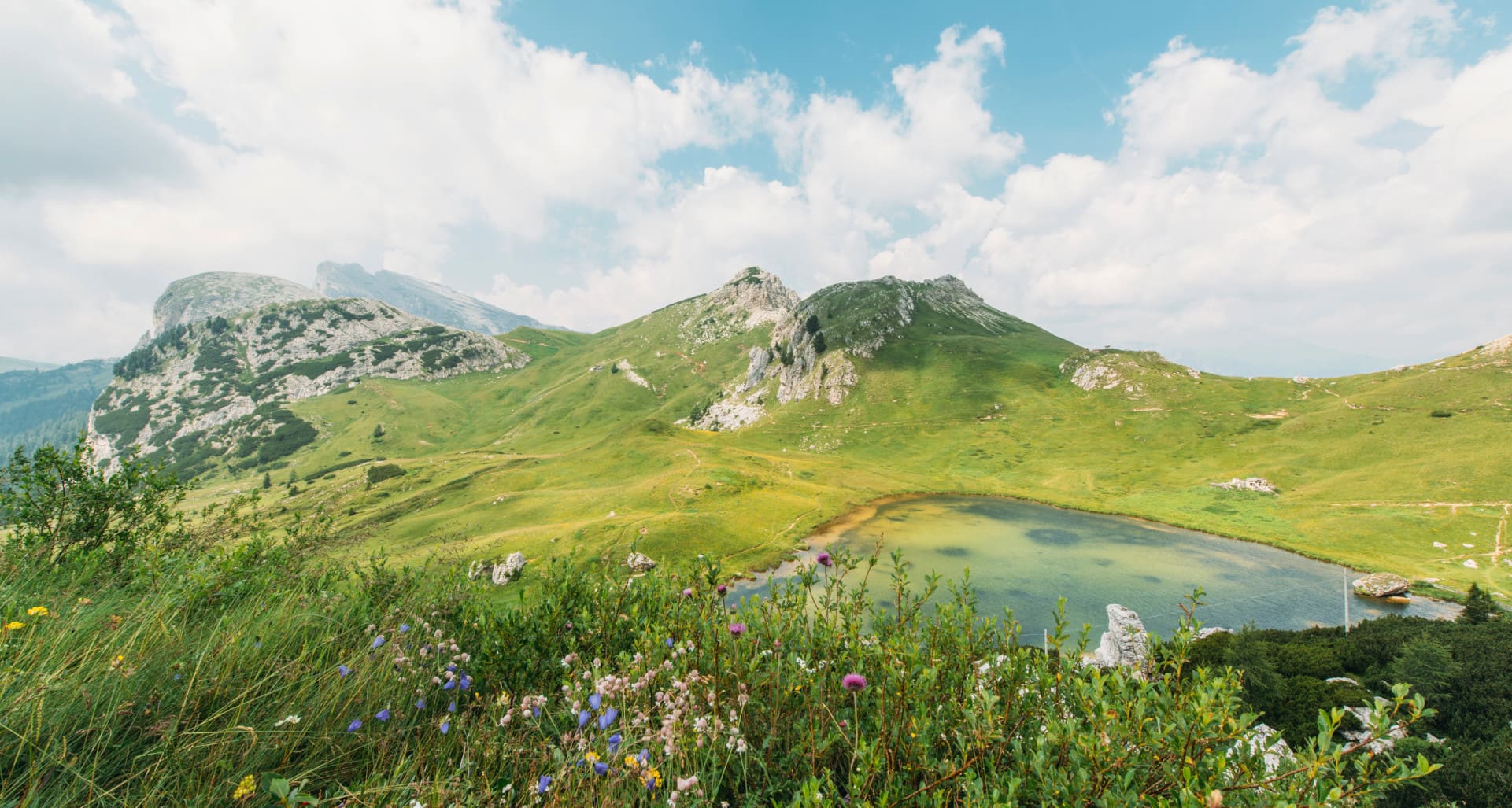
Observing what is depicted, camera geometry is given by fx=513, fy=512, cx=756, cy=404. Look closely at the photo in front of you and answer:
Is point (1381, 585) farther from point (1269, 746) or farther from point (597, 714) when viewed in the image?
point (597, 714)

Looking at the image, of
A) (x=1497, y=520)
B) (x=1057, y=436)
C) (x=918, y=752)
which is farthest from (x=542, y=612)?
(x=1057, y=436)

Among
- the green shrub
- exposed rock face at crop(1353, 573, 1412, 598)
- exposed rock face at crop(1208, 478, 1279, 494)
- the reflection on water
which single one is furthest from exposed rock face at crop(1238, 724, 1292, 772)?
the green shrub

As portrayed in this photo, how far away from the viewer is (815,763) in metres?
5.06

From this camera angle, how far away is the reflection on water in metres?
42.5

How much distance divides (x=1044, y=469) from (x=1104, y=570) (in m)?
55.0

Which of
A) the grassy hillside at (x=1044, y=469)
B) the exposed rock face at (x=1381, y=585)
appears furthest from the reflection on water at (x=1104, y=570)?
the grassy hillside at (x=1044, y=469)

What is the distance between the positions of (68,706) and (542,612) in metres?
4.68

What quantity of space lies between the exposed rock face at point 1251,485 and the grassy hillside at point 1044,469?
175cm

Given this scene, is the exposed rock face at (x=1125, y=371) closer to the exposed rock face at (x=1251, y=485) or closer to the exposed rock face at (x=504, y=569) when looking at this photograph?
the exposed rock face at (x=1251, y=485)

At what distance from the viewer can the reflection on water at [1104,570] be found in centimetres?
4250

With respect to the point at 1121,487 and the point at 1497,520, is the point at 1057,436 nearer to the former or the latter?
the point at 1121,487

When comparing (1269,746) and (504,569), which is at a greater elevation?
(1269,746)

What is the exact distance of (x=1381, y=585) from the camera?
46594mm

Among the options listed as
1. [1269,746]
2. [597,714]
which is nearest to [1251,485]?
[1269,746]
